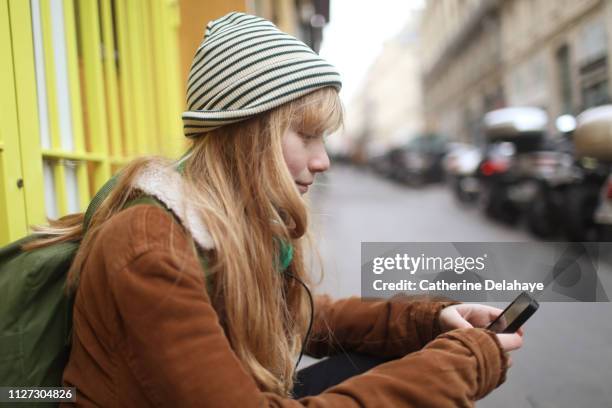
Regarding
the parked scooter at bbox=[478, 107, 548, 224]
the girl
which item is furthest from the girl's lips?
the parked scooter at bbox=[478, 107, 548, 224]

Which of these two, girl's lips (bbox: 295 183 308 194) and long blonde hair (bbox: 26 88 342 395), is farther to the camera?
girl's lips (bbox: 295 183 308 194)

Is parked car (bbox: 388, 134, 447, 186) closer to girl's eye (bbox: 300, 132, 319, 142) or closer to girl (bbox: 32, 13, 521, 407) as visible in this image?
girl (bbox: 32, 13, 521, 407)

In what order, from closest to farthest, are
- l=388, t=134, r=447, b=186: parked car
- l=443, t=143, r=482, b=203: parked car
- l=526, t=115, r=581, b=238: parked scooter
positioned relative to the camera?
1. l=526, t=115, r=581, b=238: parked scooter
2. l=443, t=143, r=482, b=203: parked car
3. l=388, t=134, r=447, b=186: parked car

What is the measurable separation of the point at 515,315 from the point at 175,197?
71cm

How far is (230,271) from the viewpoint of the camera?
0.92m

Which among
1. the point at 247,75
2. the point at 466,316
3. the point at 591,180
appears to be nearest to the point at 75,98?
the point at 247,75

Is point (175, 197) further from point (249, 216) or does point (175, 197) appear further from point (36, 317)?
point (36, 317)

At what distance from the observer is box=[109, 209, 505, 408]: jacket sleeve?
78cm

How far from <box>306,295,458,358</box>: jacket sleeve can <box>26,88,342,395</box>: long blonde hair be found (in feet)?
0.92

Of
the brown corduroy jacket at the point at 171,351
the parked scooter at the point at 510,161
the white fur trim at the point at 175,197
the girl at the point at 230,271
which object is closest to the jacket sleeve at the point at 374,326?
the girl at the point at 230,271

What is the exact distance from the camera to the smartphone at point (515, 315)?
1.01m

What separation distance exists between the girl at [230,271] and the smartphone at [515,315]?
0.03m

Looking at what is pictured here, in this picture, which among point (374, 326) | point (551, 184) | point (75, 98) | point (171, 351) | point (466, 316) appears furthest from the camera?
point (551, 184)

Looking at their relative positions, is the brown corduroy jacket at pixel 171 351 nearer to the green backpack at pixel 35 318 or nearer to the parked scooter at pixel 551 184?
the green backpack at pixel 35 318
